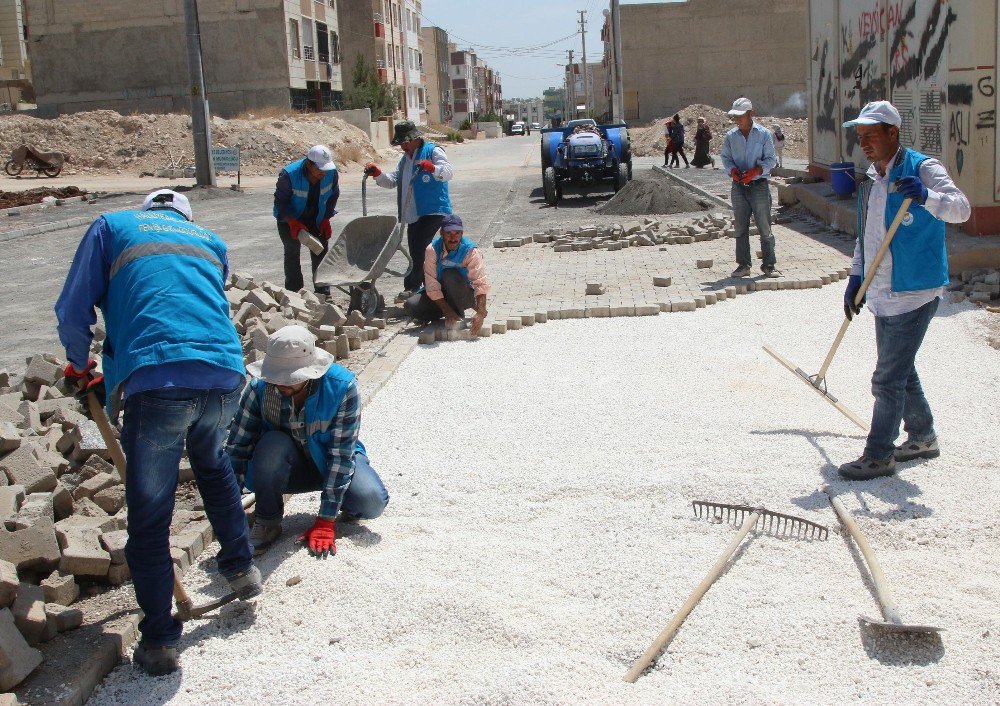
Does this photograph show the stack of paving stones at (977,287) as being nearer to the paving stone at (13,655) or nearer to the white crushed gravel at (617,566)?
the white crushed gravel at (617,566)

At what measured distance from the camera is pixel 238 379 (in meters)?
3.54

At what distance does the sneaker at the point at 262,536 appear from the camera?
4301 millimetres

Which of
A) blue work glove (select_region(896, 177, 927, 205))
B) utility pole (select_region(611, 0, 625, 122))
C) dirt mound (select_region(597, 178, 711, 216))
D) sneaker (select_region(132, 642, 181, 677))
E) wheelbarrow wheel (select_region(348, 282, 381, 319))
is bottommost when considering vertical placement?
sneaker (select_region(132, 642, 181, 677))

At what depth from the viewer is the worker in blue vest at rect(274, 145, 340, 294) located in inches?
333

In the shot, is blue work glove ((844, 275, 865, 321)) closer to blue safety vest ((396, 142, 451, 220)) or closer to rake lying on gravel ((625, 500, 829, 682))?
rake lying on gravel ((625, 500, 829, 682))

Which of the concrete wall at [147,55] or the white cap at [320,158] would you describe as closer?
the white cap at [320,158]

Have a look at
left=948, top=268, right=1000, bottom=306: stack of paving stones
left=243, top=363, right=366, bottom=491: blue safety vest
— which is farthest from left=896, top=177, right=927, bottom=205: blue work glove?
left=948, top=268, right=1000, bottom=306: stack of paving stones

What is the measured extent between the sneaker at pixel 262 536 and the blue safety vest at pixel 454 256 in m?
4.03

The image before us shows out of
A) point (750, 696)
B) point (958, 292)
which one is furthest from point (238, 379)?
point (958, 292)

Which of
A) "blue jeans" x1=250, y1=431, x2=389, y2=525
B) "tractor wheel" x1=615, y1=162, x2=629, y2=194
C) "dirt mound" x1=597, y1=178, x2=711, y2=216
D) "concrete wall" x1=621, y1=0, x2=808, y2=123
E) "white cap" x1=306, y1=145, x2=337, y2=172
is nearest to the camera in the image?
"blue jeans" x1=250, y1=431, x2=389, y2=525

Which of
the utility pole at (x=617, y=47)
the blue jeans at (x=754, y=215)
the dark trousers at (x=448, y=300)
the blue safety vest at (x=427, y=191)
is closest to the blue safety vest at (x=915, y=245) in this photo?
the dark trousers at (x=448, y=300)

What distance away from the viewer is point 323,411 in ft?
13.8

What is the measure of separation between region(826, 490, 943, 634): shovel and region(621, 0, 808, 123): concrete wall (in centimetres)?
5415

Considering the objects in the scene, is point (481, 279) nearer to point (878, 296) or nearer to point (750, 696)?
point (878, 296)
